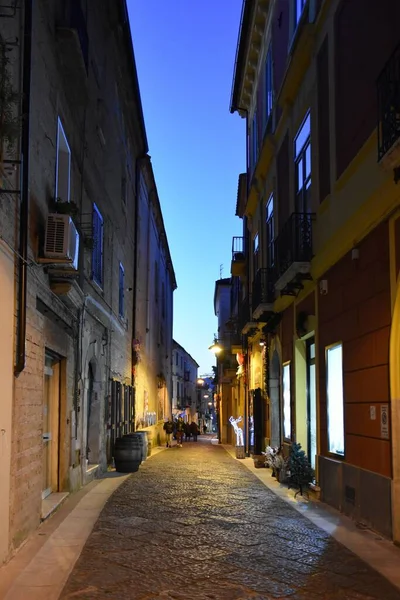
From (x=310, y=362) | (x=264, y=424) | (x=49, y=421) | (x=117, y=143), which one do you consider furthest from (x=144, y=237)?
(x=49, y=421)

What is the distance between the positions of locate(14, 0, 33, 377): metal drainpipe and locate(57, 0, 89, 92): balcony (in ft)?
6.90

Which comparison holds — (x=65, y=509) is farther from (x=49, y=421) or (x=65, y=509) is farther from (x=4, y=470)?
(x=4, y=470)

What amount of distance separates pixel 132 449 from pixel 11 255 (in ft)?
31.3

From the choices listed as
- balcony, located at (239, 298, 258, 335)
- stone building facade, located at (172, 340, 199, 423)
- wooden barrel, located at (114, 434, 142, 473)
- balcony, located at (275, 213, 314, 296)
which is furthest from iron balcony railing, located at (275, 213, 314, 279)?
stone building facade, located at (172, 340, 199, 423)

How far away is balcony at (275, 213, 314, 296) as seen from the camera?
11984 millimetres

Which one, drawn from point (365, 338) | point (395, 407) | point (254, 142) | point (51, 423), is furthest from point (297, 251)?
point (254, 142)

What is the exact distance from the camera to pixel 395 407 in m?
7.48

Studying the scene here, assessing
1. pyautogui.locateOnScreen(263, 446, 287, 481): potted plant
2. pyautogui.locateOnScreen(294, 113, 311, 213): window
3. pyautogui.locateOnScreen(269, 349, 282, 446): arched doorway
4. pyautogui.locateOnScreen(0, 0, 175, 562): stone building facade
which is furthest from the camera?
pyautogui.locateOnScreen(269, 349, 282, 446): arched doorway

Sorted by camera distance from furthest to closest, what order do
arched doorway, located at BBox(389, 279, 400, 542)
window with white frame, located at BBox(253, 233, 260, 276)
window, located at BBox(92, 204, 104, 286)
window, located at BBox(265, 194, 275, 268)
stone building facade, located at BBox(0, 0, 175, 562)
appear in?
1. window with white frame, located at BBox(253, 233, 260, 276)
2. window, located at BBox(265, 194, 275, 268)
3. window, located at BBox(92, 204, 104, 286)
4. arched doorway, located at BBox(389, 279, 400, 542)
5. stone building facade, located at BBox(0, 0, 175, 562)

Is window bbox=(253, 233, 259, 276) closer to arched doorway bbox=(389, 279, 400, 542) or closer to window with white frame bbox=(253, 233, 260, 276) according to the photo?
window with white frame bbox=(253, 233, 260, 276)

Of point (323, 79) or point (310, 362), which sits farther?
point (310, 362)

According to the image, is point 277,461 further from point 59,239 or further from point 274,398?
point 59,239

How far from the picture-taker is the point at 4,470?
637cm

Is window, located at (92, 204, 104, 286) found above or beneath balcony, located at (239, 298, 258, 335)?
above
